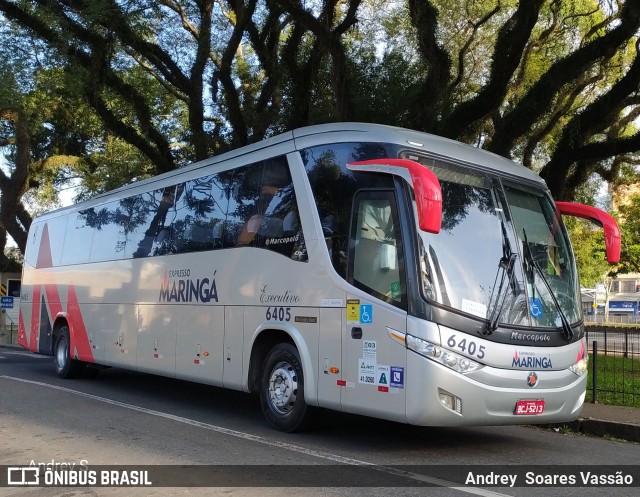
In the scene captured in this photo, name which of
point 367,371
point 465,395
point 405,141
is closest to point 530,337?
point 465,395

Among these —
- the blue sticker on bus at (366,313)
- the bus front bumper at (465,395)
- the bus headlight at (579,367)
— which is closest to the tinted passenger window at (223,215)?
the blue sticker on bus at (366,313)

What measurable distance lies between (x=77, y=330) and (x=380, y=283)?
29.8 ft

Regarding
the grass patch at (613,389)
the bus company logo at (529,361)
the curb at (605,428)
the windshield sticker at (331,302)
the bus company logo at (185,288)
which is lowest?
the curb at (605,428)

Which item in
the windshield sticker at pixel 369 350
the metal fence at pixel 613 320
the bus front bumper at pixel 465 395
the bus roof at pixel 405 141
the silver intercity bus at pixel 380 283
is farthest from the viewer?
the metal fence at pixel 613 320

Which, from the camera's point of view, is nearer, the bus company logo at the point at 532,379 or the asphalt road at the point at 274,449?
the asphalt road at the point at 274,449

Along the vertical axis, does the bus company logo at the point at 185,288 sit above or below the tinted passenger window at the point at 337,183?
below

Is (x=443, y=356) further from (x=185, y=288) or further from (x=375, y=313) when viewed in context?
(x=185, y=288)

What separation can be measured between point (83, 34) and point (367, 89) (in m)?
6.91

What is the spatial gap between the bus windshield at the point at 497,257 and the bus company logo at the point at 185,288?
3983 mm

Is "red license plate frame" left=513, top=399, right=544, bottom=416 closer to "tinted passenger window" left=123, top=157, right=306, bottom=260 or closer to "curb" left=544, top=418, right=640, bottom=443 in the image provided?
"curb" left=544, top=418, right=640, bottom=443

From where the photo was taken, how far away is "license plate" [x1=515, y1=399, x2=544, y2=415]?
739 centimetres

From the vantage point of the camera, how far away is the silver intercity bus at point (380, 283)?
720 centimetres

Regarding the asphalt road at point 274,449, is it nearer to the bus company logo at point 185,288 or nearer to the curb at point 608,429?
the curb at point 608,429

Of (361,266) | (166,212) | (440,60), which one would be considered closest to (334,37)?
(440,60)
